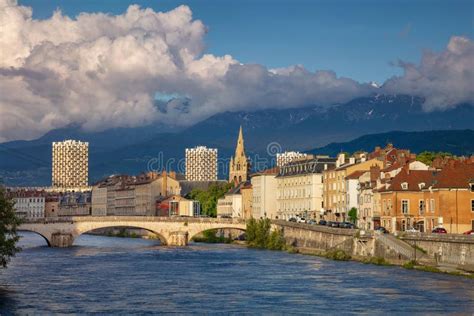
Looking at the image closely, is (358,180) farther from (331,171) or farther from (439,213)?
(439,213)

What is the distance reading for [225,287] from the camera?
247ft

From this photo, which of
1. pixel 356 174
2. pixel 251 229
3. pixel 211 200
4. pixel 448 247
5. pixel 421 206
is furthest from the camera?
pixel 211 200

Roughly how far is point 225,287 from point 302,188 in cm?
7390

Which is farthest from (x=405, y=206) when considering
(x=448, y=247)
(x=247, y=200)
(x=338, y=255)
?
(x=247, y=200)

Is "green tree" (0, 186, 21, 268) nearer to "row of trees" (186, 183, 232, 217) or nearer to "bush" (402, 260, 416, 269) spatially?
"bush" (402, 260, 416, 269)

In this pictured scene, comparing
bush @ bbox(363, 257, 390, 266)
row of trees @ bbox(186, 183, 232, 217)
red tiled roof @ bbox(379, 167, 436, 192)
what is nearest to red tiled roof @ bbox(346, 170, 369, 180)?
red tiled roof @ bbox(379, 167, 436, 192)

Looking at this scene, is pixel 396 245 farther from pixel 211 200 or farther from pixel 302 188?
pixel 211 200

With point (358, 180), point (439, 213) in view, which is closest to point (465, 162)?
point (439, 213)

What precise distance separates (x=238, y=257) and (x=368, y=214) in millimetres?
15988

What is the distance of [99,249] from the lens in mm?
126500

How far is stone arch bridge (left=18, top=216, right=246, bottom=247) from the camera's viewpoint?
132750 millimetres

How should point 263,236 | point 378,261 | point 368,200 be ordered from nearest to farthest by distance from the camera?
point 378,261, point 368,200, point 263,236

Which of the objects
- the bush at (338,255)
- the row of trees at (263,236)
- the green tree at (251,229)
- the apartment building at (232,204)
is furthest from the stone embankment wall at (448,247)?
the apartment building at (232,204)

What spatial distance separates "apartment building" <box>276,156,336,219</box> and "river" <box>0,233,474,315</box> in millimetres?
40146
